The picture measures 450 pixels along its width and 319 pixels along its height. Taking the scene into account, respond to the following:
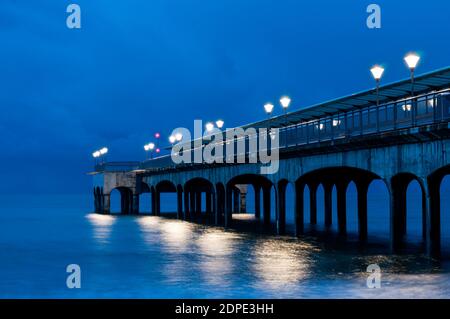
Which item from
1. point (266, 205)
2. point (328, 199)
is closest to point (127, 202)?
point (266, 205)

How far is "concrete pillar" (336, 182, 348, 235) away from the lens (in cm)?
5000

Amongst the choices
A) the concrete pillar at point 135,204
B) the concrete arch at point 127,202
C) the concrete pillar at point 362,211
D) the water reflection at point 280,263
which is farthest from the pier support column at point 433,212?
the concrete arch at point 127,202

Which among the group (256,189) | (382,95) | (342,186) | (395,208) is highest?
(382,95)

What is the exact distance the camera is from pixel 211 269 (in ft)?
95.1

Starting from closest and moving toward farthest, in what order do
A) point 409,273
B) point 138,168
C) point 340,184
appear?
1. point 409,273
2. point 340,184
3. point 138,168

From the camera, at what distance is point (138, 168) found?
274ft

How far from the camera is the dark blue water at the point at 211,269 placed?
912 inches

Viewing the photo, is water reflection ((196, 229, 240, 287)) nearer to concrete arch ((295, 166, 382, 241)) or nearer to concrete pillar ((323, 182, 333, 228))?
concrete arch ((295, 166, 382, 241))

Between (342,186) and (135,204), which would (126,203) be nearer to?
(135,204)

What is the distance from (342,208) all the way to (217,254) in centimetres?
1966

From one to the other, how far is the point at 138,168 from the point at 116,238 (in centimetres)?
3674

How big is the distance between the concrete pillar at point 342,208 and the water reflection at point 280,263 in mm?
11166
